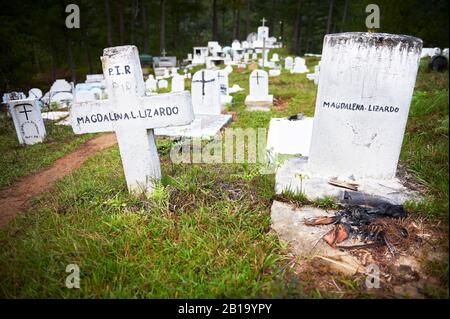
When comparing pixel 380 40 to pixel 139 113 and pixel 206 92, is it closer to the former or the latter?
pixel 139 113

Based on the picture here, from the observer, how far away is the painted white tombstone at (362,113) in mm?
3402

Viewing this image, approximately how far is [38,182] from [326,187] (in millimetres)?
4551

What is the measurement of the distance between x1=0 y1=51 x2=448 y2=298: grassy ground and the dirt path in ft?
1.24

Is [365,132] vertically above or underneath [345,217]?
above

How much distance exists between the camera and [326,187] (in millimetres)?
3629

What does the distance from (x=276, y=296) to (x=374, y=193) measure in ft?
6.35

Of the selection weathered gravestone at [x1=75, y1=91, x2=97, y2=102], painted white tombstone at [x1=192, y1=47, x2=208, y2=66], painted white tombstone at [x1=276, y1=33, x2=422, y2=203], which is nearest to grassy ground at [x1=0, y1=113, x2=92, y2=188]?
weathered gravestone at [x1=75, y1=91, x2=97, y2=102]

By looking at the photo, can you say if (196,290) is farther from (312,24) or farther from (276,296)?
(312,24)

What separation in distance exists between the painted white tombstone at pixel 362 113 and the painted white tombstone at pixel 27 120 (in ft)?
21.4

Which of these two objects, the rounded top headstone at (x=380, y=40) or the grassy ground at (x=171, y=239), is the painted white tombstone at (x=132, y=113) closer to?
the grassy ground at (x=171, y=239)

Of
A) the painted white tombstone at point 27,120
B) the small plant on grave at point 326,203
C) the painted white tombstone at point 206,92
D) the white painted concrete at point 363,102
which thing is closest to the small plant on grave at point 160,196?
the small plant on grave at point 326,203

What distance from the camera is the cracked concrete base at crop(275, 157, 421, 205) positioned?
3.40 meters

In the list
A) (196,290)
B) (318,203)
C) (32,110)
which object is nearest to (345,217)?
(318,203)

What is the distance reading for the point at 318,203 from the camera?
132 inches
